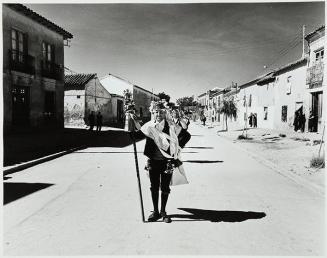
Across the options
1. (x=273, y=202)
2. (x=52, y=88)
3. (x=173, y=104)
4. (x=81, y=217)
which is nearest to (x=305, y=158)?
(x=273, y=202)

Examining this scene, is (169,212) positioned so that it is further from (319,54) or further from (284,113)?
(284,113)

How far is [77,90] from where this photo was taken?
3409cm

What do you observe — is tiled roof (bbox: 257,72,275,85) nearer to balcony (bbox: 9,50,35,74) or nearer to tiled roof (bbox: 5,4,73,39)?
tiled roof (bbox: 5,4,73,39)

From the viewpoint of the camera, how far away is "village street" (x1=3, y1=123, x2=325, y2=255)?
3.94 metres

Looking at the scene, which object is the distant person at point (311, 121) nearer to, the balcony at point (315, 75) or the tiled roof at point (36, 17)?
the balcony at point (315, 75)

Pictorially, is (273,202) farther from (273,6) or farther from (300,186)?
(273,6)

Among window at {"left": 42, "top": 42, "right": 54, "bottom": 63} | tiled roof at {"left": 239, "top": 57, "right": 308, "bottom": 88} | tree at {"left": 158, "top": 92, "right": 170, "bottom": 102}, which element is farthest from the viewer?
tiled roof at {"left": 239, "top": 57, "right": 308, "bottom": 88}

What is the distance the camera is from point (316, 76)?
23.3m

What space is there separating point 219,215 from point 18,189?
12.8ft

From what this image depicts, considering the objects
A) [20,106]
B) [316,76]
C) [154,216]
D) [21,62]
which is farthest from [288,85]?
[154,216]

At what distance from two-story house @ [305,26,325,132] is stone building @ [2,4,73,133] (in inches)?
654

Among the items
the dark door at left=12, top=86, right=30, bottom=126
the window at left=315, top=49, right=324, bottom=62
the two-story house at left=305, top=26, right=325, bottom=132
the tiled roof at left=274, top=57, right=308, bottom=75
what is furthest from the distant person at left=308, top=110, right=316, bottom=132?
the dark door at left=12, top=86, right=30, bottom=126

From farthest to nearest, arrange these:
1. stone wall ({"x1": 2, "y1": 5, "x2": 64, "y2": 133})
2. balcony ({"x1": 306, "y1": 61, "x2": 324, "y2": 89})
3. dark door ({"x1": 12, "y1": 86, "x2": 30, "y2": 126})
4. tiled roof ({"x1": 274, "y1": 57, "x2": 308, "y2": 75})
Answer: tiled roof ({"x1": 274, "y1": 57, "x2": 308, "y2": 75}) < balcony ({"x1": 306, "y1": 61, "x2": 324, "y2": 89}) < dark door ({"x1": 12, "y1": 86, "x2": 30, "y2": 126}) < stone wall ({"x1": 2, "y1": 5, "x2": 64, "y2": 133})

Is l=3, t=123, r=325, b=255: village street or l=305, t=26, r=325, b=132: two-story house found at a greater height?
l=305, t=26, r=325, b=132: two-story house
